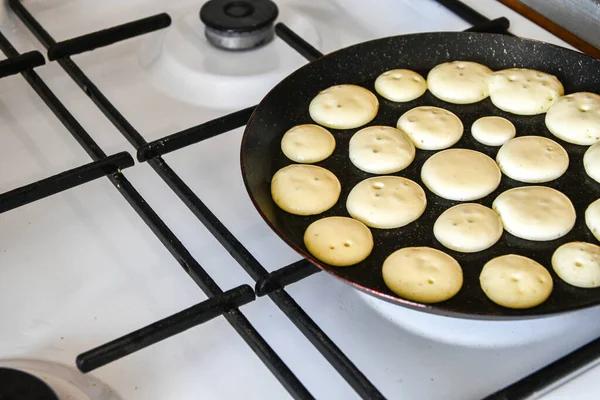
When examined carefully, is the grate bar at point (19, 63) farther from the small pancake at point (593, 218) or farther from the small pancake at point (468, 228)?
the small pancake at point (593, 218)

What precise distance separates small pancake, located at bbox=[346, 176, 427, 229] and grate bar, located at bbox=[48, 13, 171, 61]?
0.41m

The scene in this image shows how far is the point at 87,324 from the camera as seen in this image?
70 centimetres

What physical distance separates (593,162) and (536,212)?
0.12 m

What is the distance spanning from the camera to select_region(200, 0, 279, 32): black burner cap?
1.03 meters

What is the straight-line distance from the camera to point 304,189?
2.62 ft

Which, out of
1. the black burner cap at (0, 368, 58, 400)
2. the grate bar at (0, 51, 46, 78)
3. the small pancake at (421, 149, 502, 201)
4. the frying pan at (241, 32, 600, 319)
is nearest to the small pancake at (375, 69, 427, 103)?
the frying pan at (241, 32, 600, 319)

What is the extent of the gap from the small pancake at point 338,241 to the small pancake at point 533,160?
203 millimetres

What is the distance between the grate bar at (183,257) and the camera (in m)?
0.60

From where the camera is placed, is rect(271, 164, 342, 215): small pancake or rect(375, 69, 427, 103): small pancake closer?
rect(271, 164, 342, 215): small pancake

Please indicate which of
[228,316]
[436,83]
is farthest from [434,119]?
[228,316]

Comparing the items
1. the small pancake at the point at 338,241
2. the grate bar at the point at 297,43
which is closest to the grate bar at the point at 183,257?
the small pancake at the point at 338,241

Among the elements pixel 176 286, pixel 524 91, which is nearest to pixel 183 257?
pixel 176 286

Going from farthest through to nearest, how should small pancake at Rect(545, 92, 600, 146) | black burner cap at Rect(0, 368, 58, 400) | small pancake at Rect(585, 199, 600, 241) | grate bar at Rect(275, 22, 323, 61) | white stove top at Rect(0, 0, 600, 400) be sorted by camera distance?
grate bar at Rect(275, 22, 323, 61), small pancake at Rect(545, 92, 600, 146), small pancake at Rect(585, 199, 600, 241), white stove top at Rect(0, 0, 600, 400), black burner cap at Rect(0, 368, 58, 400)

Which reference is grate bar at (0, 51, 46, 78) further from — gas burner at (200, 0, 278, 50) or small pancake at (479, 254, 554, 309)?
small pancake at (479, 254, 554, 309)
